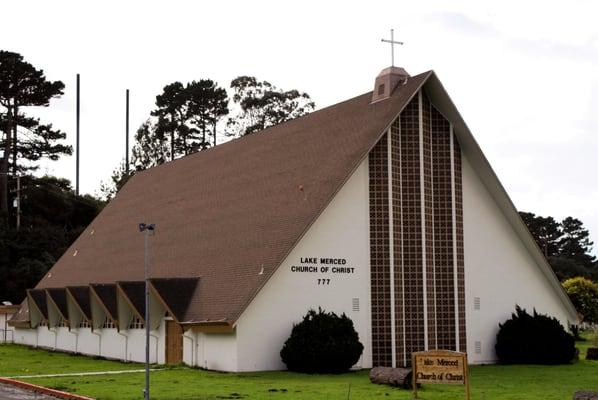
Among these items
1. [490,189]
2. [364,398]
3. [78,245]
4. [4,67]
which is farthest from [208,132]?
[364,398]

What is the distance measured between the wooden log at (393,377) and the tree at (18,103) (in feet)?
197

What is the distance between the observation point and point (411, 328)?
35344mm

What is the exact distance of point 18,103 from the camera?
8400 centimetres

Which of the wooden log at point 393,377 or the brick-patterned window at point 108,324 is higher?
the brick-patterned window at point 108,324

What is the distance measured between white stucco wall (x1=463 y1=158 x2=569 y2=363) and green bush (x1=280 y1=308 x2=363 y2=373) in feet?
21.1

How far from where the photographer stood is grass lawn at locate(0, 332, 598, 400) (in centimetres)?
2481

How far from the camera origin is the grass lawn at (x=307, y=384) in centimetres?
2481

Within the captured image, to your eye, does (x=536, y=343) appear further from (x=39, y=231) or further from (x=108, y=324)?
(x=39, y=231)

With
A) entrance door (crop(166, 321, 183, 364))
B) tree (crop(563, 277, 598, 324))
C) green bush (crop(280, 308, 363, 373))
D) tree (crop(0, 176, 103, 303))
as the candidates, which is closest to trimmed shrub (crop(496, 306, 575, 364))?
green bush (crop(280, 308, 363, 373))

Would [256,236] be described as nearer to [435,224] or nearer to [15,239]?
[435,224]

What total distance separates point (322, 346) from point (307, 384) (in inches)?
149

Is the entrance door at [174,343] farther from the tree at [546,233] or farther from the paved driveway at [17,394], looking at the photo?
the tree at [546,233]

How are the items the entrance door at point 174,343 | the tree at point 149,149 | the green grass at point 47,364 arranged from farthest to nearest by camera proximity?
the tree at point 149,149 < the entrance door at point 174,343 < the green grass at point 47,364

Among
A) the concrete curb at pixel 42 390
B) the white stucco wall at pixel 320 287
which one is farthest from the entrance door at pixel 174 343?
the concrete curb at pixel 42 390
